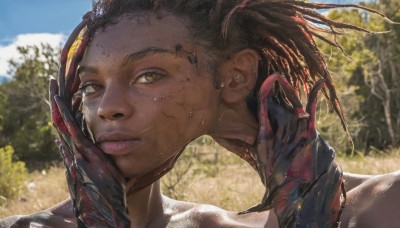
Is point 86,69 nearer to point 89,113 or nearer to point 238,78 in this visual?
point 89,113

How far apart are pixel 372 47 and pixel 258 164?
22.8m

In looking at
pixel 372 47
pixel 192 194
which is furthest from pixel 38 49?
pixel 192 194

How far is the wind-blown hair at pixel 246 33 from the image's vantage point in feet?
7.39

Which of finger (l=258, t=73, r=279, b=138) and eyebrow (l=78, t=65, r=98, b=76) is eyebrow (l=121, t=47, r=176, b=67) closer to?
eyebrow (l=78, t=65, r=98, b=76)

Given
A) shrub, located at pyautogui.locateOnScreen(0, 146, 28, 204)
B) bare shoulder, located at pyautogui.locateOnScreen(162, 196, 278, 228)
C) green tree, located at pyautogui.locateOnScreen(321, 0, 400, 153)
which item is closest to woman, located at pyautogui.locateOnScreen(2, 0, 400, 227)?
bare shoulder, located at pyautogui.locateOnScreen(162, 196, 278, 228)

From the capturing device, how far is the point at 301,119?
2.14 meters

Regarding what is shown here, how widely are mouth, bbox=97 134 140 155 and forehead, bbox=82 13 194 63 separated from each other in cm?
28

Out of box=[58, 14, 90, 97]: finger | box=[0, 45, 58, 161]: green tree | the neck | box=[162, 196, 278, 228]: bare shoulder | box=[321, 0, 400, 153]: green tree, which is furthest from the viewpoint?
box=[0, 45, 58, 161]: green tree

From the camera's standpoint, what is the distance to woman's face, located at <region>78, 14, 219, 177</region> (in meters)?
2.11

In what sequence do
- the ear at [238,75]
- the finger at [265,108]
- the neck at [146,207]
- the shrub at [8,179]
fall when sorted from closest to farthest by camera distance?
the finger at [265,108] < the ear at [238,75] < the neck at [146,207] < the shrub at [8,179]

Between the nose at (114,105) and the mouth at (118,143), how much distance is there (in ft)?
0.22

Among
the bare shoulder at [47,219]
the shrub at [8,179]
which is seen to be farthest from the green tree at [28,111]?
the bare shoulder at [47,219]

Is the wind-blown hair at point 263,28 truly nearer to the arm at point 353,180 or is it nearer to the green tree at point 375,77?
the arm at point 353,180

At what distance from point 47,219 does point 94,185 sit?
0.84m
